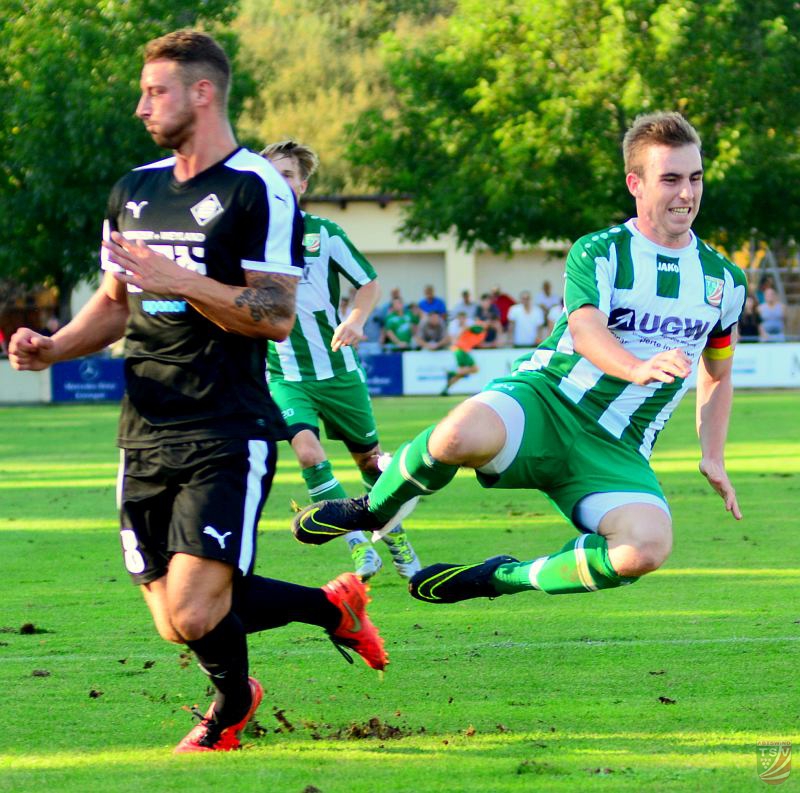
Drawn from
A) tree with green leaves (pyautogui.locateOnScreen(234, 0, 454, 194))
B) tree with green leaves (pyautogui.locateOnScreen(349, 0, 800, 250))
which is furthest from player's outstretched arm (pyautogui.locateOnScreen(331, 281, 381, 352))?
tree with green leaves (pyautogui.locateOnScreen(234, 0, 454, 194))

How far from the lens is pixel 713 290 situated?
5898 mm

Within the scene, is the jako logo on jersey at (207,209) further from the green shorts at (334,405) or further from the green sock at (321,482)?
the green shorts at (334,405)

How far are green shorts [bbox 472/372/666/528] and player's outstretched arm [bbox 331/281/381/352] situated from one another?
7.20 ft

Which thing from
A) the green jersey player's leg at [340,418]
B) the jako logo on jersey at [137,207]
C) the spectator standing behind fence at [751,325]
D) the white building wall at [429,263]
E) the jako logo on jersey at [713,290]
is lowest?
the white building wall at [429,263]

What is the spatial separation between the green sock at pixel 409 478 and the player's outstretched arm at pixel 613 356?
0.69 metres

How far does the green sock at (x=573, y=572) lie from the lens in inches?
214

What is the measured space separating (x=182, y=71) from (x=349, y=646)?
2.32 meters

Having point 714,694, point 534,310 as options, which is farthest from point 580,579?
point 534,310

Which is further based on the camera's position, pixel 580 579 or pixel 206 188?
pixel 580 579

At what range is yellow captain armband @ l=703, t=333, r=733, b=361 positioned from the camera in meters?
6.14

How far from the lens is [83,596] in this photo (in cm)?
802

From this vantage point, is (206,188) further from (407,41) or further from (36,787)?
(407,41)

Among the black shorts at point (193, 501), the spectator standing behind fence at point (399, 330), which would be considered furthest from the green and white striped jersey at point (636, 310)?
the spectator standing behind fence at point (399, 330)

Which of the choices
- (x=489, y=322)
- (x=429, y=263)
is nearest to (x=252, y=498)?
(x=489, y=322)
